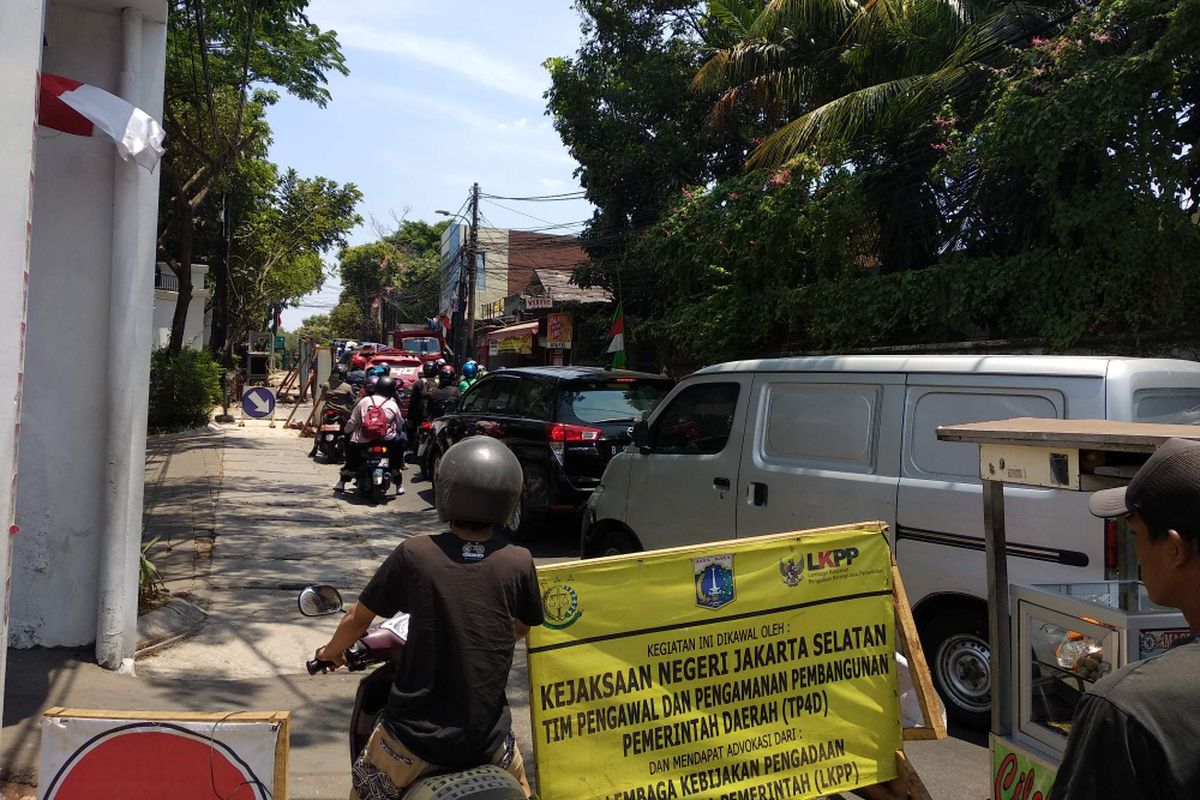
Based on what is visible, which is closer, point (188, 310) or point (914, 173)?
point (914, 173)

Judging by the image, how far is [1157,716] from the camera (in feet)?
4.13

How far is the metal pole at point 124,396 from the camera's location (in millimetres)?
5117

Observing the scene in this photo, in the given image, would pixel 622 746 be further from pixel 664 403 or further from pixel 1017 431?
pixel 664 403

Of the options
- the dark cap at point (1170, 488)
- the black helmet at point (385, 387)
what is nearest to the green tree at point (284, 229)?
the black helmet at point (385, 387)

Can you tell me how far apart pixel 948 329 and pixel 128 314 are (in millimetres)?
9738

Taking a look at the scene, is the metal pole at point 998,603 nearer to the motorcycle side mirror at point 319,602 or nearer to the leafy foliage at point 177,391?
the motorcycle side mirror at point 319,602

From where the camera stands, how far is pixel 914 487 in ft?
16.5

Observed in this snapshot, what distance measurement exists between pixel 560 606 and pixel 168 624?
154 inches

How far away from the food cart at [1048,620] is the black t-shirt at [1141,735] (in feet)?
4.50

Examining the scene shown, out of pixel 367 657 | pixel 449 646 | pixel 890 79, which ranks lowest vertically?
pixel 367 657

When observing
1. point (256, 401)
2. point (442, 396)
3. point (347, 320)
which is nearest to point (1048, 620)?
point (442, 396)

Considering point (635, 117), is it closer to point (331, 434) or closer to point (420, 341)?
point (331, 434)

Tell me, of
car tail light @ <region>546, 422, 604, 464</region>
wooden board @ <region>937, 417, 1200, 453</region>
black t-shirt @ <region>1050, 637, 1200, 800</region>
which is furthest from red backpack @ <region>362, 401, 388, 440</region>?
black t-shirt @ <region>1050, 637, 1200, 800</region>

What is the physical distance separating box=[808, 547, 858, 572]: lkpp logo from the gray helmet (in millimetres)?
1269
